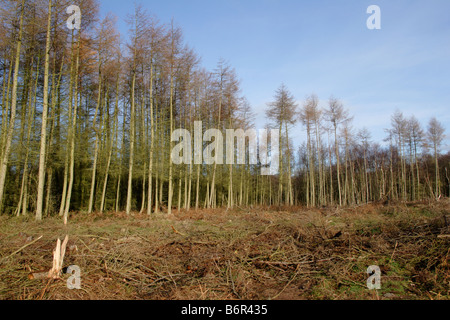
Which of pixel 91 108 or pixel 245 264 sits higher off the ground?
pixel 91 108

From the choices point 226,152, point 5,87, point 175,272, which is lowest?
point 175,272

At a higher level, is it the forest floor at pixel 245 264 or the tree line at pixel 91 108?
the tree line at pixel 91 108

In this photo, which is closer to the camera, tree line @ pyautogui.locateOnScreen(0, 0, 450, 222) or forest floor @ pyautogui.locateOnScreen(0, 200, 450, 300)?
forest floor @ pyautogui.locateOnScreen(0, 200, 450, 300)

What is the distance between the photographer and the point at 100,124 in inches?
703

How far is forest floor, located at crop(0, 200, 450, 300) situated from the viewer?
4465 millimetres

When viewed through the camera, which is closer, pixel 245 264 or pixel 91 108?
pixel 245 264

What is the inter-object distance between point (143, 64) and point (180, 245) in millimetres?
13699

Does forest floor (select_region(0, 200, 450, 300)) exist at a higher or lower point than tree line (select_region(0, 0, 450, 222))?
lower

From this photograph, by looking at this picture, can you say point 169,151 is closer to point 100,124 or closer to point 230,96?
point 100,124

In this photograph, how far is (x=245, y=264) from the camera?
5.70 metres

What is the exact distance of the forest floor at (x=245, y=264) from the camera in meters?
4.46

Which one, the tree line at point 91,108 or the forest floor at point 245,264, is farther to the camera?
the tree line at point 91,108
